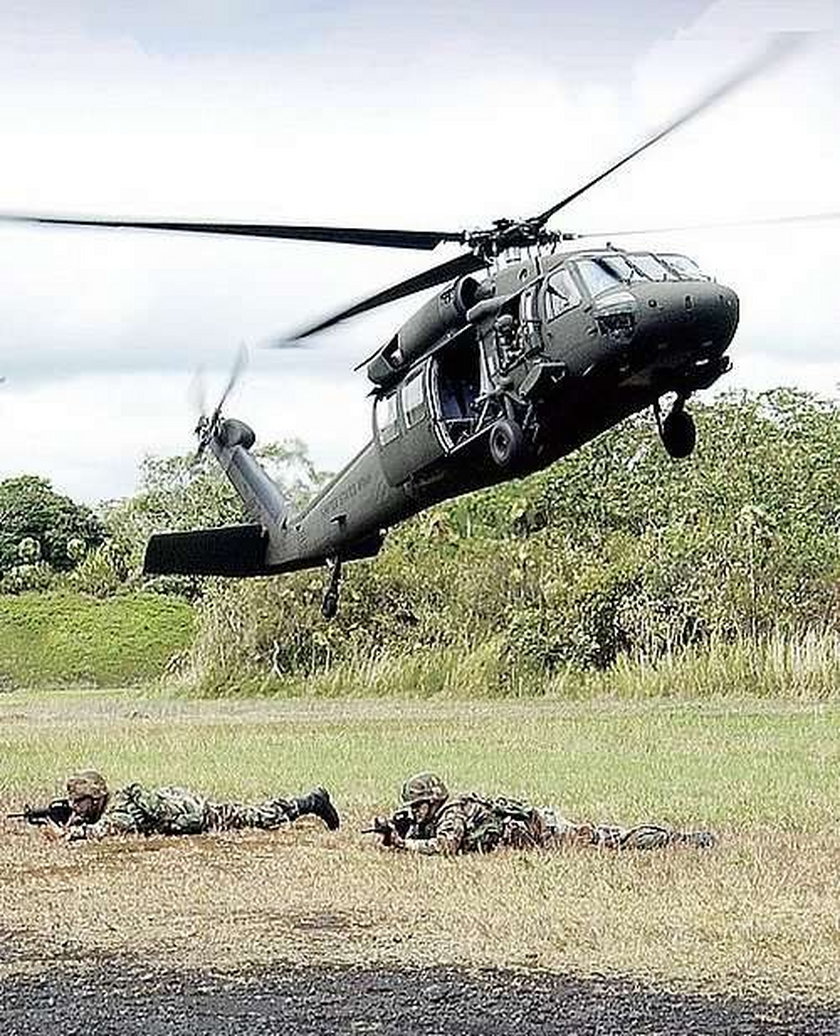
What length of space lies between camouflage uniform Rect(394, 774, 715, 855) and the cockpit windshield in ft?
15.5

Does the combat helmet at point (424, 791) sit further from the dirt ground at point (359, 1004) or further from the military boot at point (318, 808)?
the dirt ground at point (359, 1004)

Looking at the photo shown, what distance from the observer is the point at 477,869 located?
13.2 m

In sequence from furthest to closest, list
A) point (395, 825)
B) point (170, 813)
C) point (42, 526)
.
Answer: point (42, 526) → point (170, 813) → point (395, 825)

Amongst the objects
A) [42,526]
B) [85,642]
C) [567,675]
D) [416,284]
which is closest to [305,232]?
[416,284]

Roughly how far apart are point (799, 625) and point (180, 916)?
771 inches

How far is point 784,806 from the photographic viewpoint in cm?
1633

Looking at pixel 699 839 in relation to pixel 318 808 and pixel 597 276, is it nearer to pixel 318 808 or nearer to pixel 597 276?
pixel 318 808

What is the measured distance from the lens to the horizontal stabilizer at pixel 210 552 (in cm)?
1551

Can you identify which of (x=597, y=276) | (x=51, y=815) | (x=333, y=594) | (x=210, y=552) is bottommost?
(x=51, y=815)

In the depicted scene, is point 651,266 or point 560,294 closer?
point 651,266

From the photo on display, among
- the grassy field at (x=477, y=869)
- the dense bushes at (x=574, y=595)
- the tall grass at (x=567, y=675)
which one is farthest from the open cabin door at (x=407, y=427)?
the dense bushes at (x=574, y=595)

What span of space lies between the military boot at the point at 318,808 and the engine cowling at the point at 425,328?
427 centimetres

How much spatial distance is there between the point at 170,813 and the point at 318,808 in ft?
4.29

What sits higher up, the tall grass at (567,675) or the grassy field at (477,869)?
the tall grass at (567,675)
